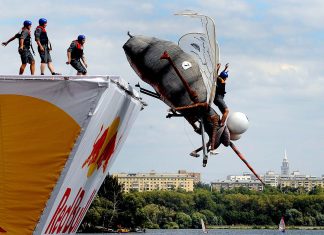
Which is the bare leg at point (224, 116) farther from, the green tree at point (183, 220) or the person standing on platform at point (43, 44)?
the green tree at point (183, 220)

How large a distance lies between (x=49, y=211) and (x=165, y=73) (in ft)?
17.7

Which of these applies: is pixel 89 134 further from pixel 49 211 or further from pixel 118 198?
pixel 118 198

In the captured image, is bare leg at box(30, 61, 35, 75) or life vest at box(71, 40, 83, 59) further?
life vest at box(71, 40, 83, 59)

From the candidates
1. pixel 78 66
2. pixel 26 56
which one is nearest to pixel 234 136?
pixel 78 66

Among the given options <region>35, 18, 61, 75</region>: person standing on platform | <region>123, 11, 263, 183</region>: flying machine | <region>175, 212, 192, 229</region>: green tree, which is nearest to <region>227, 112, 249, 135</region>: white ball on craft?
<region>123, 11, 263, 183</region>: flying machine

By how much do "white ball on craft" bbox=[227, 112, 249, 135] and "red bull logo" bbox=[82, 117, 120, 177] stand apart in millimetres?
2754

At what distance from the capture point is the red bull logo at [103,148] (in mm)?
19047

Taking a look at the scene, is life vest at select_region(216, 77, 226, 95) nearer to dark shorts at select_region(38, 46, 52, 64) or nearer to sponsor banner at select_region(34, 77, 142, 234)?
sponsor banner at select_region(34, 77, 142, 234)

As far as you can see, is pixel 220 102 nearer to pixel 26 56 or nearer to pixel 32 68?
pixel 32 68

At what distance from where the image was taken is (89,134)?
17.9m

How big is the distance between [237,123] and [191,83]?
142 cm

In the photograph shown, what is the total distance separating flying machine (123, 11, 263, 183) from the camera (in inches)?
850

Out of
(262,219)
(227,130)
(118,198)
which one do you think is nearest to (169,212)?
(262,219)

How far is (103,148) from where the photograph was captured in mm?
20125
